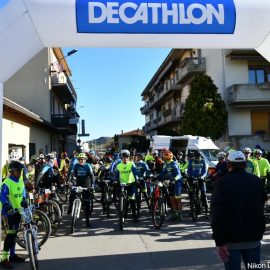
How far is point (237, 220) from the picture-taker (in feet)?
12.9

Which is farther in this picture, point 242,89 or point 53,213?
point 242,89

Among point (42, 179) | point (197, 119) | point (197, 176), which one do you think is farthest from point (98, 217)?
point (197, 119)

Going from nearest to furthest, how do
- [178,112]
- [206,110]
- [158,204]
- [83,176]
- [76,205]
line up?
1. [76,205]
2. [158,204]
3. [83,176]
4. [206,110]
5. [178,112]

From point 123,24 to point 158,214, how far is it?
4.74 meters

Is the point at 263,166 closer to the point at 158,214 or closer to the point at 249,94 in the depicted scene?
the point at 158,214

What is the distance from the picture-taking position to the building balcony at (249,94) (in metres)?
27.9

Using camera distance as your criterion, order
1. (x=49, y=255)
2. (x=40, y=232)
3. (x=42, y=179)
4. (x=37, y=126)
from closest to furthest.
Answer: (x=49, y=255), (x=40, y=232), (x=42, y=179), (x=37, y=126)

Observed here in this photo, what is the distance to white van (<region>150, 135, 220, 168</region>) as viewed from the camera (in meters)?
19.7

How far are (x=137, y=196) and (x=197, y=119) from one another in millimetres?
19901

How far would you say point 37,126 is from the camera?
25.1m

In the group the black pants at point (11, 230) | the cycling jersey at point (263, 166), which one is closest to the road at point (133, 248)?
the black pants at point (11, 230)

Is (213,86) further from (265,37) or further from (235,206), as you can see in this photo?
(235,206)

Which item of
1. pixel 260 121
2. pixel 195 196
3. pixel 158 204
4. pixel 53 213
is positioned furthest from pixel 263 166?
pixel 260 121

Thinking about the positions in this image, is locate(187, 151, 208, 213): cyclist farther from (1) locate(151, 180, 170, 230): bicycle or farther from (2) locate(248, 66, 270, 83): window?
(2) locate(248, 66, 270, 83): window
